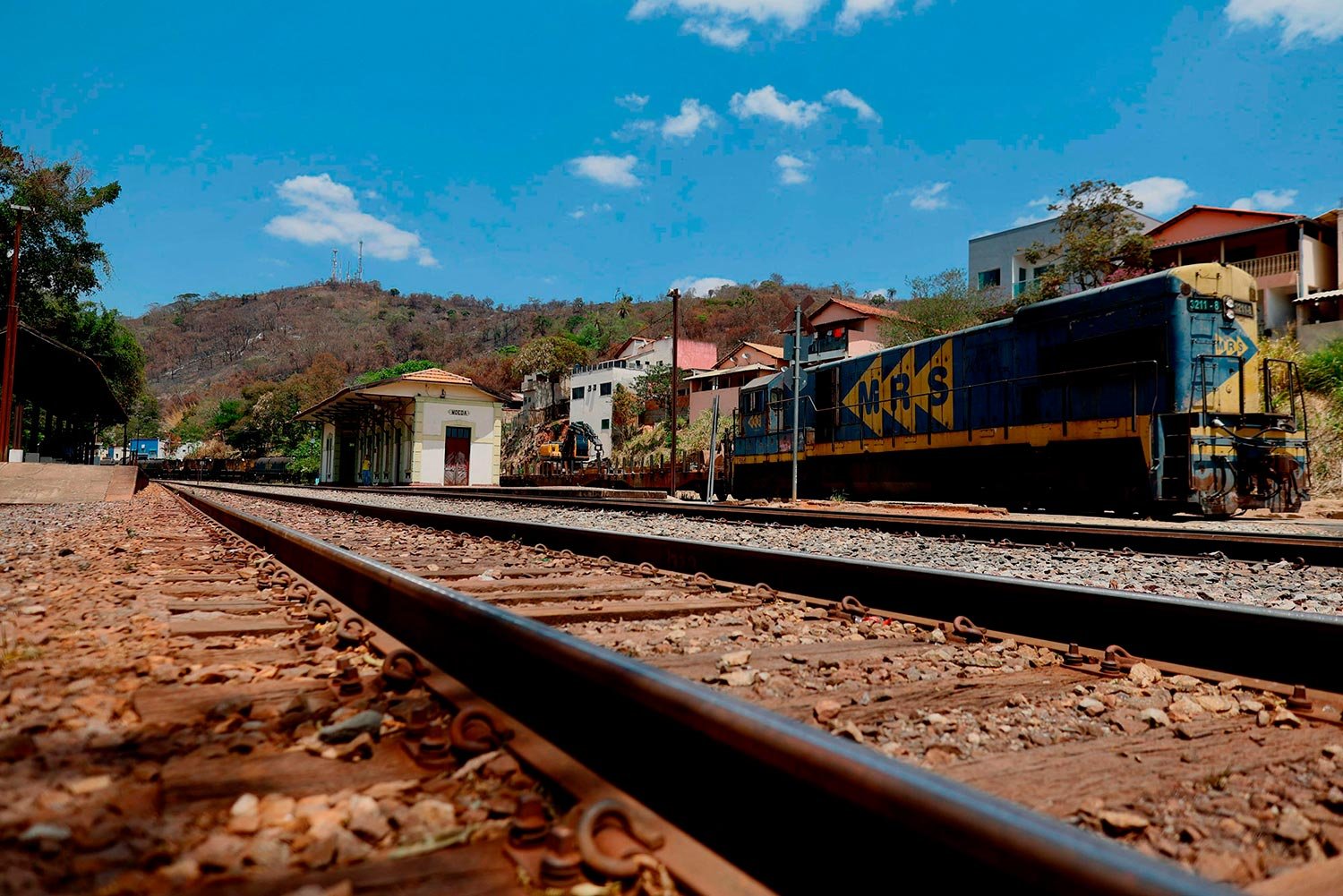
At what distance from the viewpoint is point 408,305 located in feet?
458

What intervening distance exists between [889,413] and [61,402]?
1285 inches

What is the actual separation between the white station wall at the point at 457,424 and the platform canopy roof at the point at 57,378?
36.5 ft

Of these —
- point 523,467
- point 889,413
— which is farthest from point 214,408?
point 889,413

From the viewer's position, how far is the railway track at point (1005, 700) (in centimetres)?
149

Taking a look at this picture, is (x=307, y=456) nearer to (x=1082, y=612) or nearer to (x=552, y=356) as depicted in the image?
(x=552, y=356)

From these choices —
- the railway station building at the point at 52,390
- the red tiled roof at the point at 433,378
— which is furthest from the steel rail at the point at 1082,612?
the red tiled roof at the point at 433,378

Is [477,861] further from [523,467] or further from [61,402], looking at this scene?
[523,467]

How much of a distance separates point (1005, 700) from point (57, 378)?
106 feet

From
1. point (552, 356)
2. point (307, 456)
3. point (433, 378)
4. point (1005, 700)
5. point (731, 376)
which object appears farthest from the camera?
point (307, 456)

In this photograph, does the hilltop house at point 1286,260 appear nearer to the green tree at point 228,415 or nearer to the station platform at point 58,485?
the station platform at point 58,485

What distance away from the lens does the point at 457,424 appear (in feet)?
118

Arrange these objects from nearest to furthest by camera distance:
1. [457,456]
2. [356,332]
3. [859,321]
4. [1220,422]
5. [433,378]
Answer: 1. [1220,422]
2. [433,378]
3. [457,456]
4. [859,321]
5. [356,332]

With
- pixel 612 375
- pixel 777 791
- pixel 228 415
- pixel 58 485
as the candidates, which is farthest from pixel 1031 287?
pixel 228 415

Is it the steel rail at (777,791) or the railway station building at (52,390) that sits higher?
the railway station building at (52,390)
